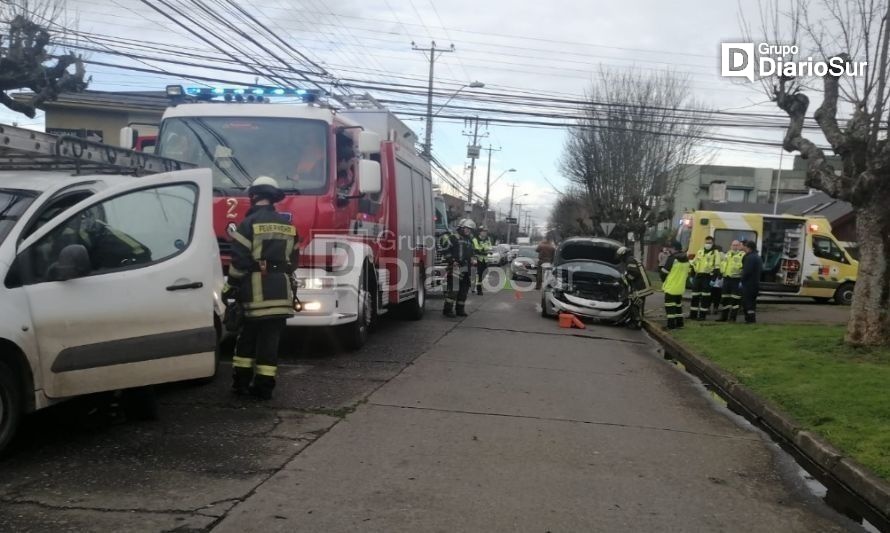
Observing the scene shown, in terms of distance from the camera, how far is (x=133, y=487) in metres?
4.23

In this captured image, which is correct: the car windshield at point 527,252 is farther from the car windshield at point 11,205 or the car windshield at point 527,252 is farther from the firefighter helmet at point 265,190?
the car windshield at point 11,205

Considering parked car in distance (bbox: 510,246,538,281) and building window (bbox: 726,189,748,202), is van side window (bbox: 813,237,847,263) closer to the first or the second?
parked car in distance (bbox: 510,246,538,281)

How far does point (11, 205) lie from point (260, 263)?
193 centimetres

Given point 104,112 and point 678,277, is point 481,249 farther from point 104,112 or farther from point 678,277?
point 104,112

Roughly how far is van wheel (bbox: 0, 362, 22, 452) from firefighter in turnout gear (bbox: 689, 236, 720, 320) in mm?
13132

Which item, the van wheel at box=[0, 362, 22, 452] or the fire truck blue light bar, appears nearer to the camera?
the van wheel at box=[0, 362, 22, 452]

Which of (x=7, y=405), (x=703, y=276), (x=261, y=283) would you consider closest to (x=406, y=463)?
(x=261, y=283)

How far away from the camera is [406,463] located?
16.2 ft

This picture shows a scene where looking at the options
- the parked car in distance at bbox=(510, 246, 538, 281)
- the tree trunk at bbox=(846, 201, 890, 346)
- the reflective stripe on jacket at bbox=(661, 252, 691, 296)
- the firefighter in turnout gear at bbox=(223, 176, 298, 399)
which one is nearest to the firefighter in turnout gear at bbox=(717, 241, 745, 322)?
the reflective stripe on jacket at bbox=(661, 252, 691, 296)

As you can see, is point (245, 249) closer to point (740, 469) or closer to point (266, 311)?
point (266, 311)

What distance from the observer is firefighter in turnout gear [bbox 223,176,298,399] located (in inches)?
243

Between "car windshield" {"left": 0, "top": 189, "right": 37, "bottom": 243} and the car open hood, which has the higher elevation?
"car windshield" {"left": 0, "top": 189, "right": 37, "bottom": 243}

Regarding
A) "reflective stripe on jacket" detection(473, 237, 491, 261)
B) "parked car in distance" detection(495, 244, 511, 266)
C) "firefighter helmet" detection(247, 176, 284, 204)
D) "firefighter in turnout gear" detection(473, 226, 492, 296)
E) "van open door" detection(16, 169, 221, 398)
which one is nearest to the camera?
"van open door" detection(16, 169, 221, 398)

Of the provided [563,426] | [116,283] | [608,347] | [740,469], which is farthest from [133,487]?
[608,347]
